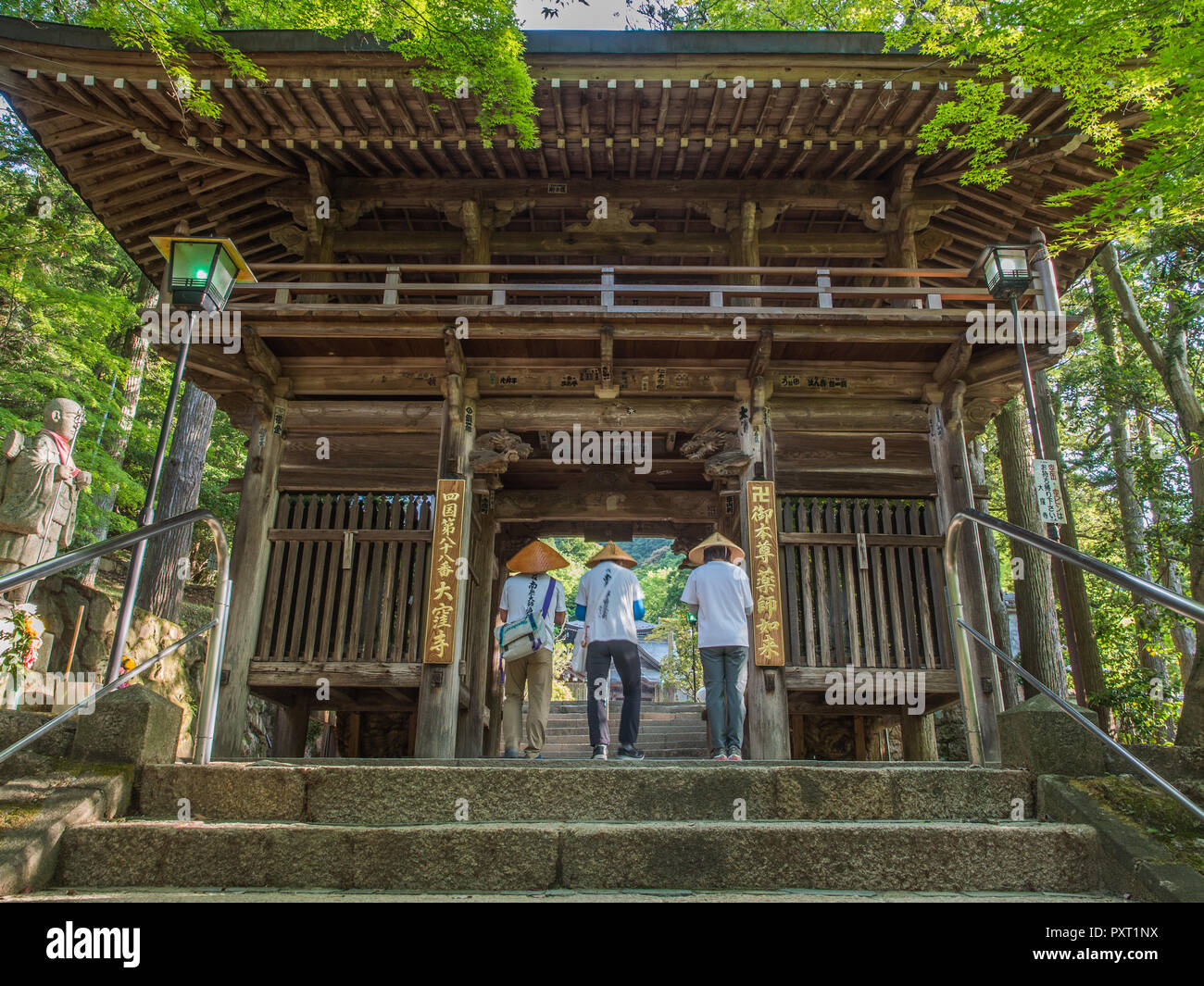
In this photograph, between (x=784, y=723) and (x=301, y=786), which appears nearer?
(x=301, y=786)

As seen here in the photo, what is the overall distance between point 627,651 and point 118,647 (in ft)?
12.0

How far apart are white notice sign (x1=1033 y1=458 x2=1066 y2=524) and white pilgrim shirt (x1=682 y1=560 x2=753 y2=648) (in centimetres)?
253

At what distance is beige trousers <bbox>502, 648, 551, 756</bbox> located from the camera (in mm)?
7145

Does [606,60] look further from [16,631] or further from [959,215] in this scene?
[16,631]

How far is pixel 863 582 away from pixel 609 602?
3428 millimetres

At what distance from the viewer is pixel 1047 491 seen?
6.87 metres

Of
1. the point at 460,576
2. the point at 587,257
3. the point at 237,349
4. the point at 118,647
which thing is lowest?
the point at 118,647

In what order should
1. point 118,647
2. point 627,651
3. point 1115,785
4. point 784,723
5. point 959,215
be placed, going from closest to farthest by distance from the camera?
→ 1. point 1115,785
2. point 118,647
3. point 627,651
4. point 784,723
5. point 959,215

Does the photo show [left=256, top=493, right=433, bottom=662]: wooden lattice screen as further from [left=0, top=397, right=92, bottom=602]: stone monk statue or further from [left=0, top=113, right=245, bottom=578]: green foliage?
[left=0, top=113, right=245, bottom=578]: green foliage

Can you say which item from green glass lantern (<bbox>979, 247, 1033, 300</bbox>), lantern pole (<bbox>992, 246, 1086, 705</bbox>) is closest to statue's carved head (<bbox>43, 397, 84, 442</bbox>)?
lantern pole (<bbox>992, 246, 1086, 705</bbox>)

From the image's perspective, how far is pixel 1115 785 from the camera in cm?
416

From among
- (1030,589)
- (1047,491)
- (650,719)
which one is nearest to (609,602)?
(1047,491)

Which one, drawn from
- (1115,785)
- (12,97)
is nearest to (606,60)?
(12,97)

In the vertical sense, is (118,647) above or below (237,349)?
below
